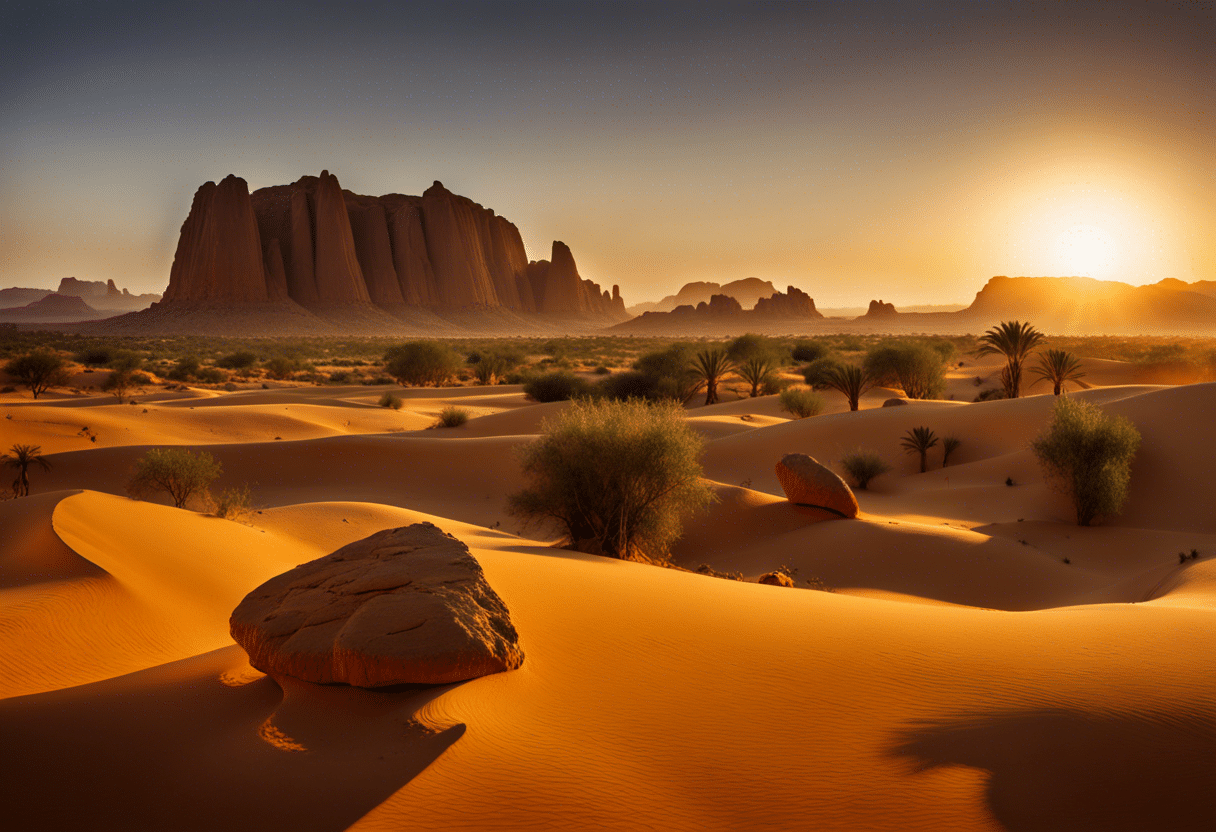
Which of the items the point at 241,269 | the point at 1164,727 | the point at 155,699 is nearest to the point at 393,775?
the point at 155,699

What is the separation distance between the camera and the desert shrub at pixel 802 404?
1198 inches

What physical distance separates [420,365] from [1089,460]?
37724mm

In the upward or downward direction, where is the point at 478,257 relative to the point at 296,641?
upward

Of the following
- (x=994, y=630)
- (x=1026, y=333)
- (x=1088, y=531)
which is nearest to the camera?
(x=994, y=630)

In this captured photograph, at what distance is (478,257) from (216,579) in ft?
448

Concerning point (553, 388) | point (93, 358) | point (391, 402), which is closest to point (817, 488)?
point (553, 388)

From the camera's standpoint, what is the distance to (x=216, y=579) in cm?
929

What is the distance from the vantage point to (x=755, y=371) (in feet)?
132

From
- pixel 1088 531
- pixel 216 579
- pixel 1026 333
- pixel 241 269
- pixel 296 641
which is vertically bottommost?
pixel 1088 531

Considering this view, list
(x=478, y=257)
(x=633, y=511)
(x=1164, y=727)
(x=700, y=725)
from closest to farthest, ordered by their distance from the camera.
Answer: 1. (x=1164, y=727)
2. (x=700, y=725)
3. (x=633, y=511)
4. (x=478, y=257)

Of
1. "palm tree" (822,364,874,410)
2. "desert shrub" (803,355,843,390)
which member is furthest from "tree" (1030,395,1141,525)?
"desert shrub" (803,355,843,390)

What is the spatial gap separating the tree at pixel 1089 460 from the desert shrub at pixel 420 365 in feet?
121

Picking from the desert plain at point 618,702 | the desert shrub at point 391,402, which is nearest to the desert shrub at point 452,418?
the desert shrub at point 391,402

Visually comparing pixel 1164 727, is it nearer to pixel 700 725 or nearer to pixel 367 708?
pixel 700 725
